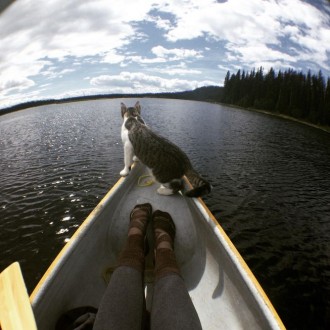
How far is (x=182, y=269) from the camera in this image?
413 centimetres

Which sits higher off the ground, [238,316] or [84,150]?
[238,316]

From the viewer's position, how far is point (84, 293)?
3318 millimetres

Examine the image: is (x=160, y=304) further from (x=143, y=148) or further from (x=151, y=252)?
(x=143, y=148)

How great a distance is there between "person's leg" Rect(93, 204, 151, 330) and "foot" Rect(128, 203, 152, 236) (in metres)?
0.45

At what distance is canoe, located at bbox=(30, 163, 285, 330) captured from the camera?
269 centimetres

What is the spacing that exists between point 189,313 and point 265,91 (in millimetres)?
107914

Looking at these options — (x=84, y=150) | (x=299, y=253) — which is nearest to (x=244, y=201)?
(x=299, y=253)

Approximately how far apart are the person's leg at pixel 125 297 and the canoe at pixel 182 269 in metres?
0.82

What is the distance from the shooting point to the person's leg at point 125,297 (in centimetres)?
215

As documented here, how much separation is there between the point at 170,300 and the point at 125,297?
467 mm

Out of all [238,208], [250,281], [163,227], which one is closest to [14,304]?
[163,227]

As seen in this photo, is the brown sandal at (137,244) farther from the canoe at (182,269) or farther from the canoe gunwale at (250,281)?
the canoe gunwale at (250,281)

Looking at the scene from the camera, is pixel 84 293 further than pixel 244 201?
No

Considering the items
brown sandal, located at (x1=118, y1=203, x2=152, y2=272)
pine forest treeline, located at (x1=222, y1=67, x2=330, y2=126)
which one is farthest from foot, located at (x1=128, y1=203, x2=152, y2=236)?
pine forest treeline, located at (x1=222, y1=67, x2=330, y2=126)
